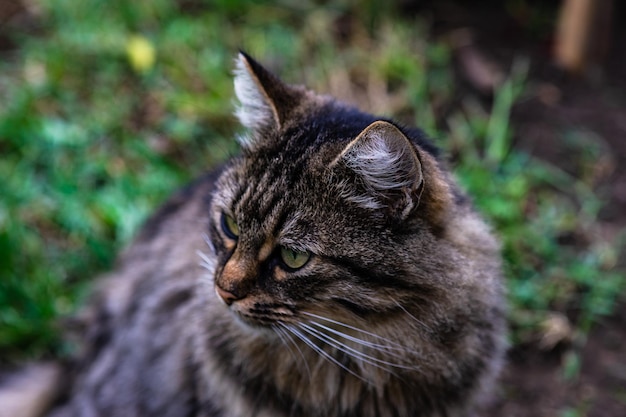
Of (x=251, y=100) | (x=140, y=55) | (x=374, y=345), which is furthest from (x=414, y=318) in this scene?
(x=140, y=55)

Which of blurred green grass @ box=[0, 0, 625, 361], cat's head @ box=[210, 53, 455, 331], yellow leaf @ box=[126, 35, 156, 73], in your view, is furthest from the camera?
yellow leaf @ box=[126, 35, 156, 73]

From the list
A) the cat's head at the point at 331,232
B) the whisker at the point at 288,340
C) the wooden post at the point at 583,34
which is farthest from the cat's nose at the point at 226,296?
the wooden post at the point at 583,34

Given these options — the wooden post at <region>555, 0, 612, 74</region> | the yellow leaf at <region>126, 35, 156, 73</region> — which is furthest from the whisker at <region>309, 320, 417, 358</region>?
the wooden post at <region>555, 0, 612, 74</region>

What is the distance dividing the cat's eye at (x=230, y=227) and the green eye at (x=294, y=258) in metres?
0.18

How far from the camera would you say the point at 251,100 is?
2197mm

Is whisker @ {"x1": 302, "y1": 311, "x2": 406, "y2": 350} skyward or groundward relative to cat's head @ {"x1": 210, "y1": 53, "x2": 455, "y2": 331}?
groundward

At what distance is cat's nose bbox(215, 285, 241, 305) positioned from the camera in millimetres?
2020

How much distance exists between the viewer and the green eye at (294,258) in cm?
195

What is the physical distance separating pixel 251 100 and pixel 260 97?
0.16 feet

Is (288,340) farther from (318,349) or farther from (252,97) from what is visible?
(252,97)

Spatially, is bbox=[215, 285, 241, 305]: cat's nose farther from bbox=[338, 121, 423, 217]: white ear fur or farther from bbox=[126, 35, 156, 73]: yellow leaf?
bbox=[126, 35, 156, 73]: yellow leaf

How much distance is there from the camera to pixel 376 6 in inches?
187

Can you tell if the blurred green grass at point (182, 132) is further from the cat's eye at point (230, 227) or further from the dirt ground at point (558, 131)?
the cat's eye at point (230, 227)

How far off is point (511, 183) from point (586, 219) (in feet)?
1.34
